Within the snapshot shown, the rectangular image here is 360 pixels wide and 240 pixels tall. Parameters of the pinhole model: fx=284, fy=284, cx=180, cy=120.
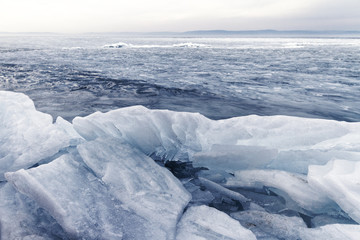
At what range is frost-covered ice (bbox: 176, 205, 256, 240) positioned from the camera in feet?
6.15

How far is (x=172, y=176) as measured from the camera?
2562mm

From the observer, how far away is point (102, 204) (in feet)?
6.72

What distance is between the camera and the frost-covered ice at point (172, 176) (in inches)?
76.3

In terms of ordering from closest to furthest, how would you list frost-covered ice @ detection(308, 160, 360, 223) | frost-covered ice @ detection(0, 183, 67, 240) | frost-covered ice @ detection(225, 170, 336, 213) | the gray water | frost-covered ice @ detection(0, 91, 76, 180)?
frost-covered ice @ detection(0, 183, 67, 240) < frost-covered ice @ detection(308, 160, 360, 223) < frost-covered ice @ detection(225, 170, 336, 213) < frost-covered ice @ detection(0, 91, 76, 180) < the gray water

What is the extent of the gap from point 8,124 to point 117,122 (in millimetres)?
1287

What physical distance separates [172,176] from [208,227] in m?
0.69

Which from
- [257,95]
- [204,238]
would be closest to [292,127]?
[204,238]

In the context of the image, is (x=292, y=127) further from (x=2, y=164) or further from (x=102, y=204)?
(x=2, y=164)

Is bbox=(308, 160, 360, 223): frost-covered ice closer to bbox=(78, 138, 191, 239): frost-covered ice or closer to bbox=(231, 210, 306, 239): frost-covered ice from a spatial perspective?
bbox=(231, 210, 306, 239): frost-covered ice

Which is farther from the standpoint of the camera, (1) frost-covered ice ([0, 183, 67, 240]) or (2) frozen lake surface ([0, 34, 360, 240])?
(2) frozen lake surface ([0, 34, 360, 240])

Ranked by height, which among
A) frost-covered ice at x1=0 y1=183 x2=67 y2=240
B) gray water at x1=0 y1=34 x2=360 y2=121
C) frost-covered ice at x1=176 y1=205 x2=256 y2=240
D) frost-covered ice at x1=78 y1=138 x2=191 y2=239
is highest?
frost-covered ice at x1=78 y1=138 x2=191 y2=239

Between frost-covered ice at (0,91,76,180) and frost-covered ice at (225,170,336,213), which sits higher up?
frost-covered ice at (0,91,76,180)

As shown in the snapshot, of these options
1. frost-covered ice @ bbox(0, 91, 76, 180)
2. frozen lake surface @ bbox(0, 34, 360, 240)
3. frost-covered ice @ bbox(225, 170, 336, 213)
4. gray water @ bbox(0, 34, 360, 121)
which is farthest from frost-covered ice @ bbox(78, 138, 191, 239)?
gray water @ bbox(0, 34, 360, 121)

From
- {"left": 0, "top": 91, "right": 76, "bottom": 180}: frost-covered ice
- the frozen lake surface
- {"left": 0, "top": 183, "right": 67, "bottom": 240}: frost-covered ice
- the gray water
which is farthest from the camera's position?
the gray water
